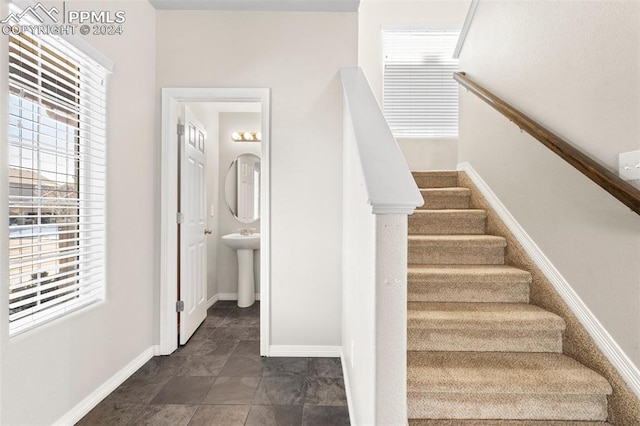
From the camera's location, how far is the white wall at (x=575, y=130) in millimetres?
1373

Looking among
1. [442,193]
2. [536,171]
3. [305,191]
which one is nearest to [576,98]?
[536,171]

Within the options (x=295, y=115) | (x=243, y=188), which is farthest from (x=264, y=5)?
(x=243, y=188)

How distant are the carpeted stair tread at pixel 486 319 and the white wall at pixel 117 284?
1.76 meters

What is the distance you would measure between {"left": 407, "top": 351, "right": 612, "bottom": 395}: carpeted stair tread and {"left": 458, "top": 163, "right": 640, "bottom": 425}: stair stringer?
0.05 m

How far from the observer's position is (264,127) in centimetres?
245

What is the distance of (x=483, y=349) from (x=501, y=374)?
0.17m

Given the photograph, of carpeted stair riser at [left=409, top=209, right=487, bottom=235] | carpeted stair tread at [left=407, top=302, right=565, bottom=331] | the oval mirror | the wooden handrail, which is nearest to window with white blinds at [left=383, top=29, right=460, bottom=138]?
the wooden handrail

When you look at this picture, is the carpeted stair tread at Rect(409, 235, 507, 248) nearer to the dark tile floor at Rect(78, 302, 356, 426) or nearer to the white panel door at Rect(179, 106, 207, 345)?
the dark tile floor at Rect(78, 302, 356, 426)

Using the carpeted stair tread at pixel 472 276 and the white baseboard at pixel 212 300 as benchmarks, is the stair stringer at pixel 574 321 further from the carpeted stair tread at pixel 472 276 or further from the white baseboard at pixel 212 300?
the white baseboard at pixel 212 300

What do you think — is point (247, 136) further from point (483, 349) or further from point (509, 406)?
point (509, 406)

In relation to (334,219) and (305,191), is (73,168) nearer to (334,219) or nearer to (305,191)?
(305,191)

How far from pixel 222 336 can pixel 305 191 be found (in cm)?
150

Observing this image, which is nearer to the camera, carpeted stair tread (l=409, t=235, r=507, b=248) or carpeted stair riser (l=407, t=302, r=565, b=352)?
carpeted stair riser (l=407, t=302, r=565, b=352)

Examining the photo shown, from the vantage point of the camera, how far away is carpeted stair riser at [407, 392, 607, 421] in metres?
1.37
